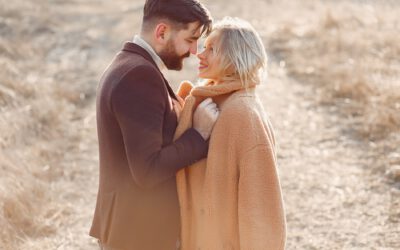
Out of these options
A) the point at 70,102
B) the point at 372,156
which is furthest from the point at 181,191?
the point at 70,102

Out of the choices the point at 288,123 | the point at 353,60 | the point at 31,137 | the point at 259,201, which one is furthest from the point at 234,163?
the point at 353,60

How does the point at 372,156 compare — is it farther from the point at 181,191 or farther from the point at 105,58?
the point at 105,58

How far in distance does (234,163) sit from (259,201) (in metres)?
0.18

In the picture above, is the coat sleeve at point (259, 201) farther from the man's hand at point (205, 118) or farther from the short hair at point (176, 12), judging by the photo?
the short hair at point (176, 12)

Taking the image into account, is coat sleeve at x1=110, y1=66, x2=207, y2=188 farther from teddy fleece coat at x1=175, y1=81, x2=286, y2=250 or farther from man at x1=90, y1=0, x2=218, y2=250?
teddy fleece coat at x1=175, y1=81, x2=286, y2=250

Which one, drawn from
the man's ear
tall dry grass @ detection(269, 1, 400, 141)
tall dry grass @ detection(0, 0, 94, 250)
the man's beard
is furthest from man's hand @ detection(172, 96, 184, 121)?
tall dry grass @ detection(269, 1, 400, 141)

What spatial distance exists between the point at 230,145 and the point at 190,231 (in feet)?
1.48

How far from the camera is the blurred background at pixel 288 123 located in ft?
16.1

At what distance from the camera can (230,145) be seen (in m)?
2.67

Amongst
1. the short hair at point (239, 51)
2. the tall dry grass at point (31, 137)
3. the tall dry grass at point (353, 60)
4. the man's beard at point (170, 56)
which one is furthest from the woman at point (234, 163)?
the tall dry grass at point (353, 60)

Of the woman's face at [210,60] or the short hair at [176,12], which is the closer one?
the short hair at [176,12]

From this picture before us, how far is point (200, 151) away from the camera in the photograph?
263 cm

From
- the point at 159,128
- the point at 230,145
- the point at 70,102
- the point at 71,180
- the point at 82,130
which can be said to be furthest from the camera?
the point at 70,102

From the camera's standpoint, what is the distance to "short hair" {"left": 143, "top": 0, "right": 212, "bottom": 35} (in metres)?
2.63
